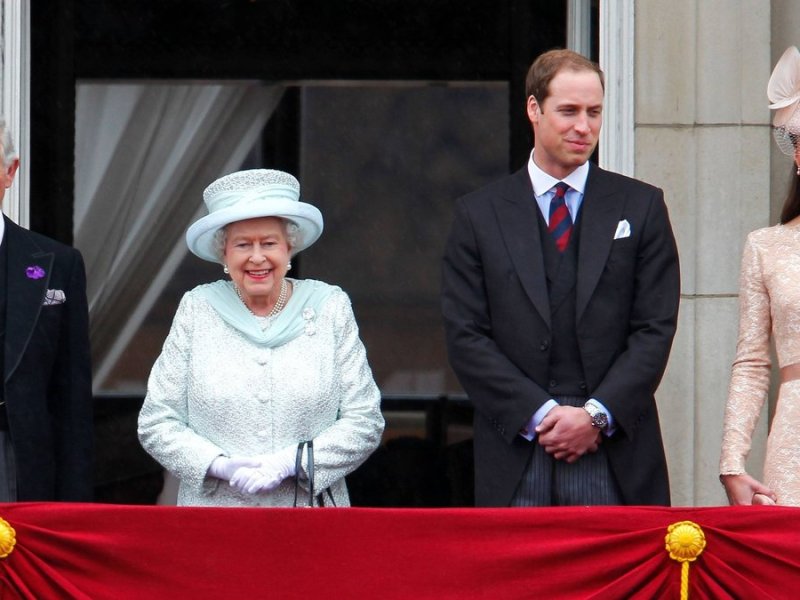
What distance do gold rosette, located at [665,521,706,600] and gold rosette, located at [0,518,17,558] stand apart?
1556 millimetres

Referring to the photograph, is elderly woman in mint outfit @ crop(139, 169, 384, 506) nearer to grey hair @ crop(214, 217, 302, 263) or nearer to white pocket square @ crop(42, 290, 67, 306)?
grey hair @ crop(214, 217, 302, 263)

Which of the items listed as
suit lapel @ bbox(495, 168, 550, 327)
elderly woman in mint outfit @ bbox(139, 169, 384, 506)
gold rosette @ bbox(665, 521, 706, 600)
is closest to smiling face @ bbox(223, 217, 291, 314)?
elderly woman in mint outfit @ bbox(139, 169, 384, 506)

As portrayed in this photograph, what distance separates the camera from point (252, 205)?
4.86 m

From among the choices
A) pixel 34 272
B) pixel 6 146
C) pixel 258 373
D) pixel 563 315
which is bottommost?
pixel 258 373

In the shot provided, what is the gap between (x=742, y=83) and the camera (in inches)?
259

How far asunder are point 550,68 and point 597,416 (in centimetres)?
99

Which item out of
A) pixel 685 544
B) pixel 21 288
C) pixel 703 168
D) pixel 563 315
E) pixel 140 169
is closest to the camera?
pixel 685 544

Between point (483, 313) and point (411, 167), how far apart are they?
4.06m

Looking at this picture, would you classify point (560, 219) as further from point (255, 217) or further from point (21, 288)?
point (21, 288)

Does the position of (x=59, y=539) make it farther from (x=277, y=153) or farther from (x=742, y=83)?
(x=277, y=153)

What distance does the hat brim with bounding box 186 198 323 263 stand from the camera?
4844 millimetres

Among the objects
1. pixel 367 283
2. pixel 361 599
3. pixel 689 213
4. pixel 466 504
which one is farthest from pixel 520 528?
pixel 367 283

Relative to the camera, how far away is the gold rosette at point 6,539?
4.13m

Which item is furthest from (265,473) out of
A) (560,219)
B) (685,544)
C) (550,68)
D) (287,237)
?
(550,68)
